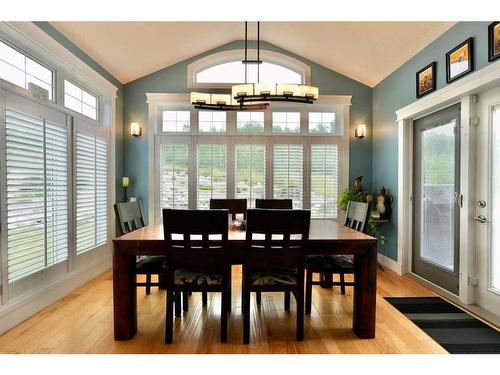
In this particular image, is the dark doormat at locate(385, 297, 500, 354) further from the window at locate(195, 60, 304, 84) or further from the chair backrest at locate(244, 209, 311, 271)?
the window at locate(195, 60, 304, 84)

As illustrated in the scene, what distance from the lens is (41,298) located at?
9.02 ft

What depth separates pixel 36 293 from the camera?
2682mm

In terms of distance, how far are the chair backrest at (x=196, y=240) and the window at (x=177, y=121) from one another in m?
2.90

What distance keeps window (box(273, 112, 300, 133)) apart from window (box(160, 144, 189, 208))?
148cm

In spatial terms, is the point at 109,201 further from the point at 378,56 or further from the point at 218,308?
the point at 378,56

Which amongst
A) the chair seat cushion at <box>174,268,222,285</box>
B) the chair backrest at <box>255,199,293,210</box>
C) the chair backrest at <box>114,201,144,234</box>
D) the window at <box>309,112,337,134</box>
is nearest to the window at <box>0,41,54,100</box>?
the chair backrest at <box>114,201,144,234</box>

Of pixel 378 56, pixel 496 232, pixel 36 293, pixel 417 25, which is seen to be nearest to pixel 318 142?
pixel 378 56

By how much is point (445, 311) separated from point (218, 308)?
2126 millimetres

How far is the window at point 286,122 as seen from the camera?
15.3 ft

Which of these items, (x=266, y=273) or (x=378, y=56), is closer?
(x=266, y=273)

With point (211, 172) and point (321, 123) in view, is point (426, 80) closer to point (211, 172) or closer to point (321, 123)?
point (321, 123)

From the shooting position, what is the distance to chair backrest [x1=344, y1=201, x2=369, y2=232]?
2.75 meters

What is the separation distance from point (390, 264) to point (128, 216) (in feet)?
11.6

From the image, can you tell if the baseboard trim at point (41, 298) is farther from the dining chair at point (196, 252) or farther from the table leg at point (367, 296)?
the table leg at point (367, 296)
